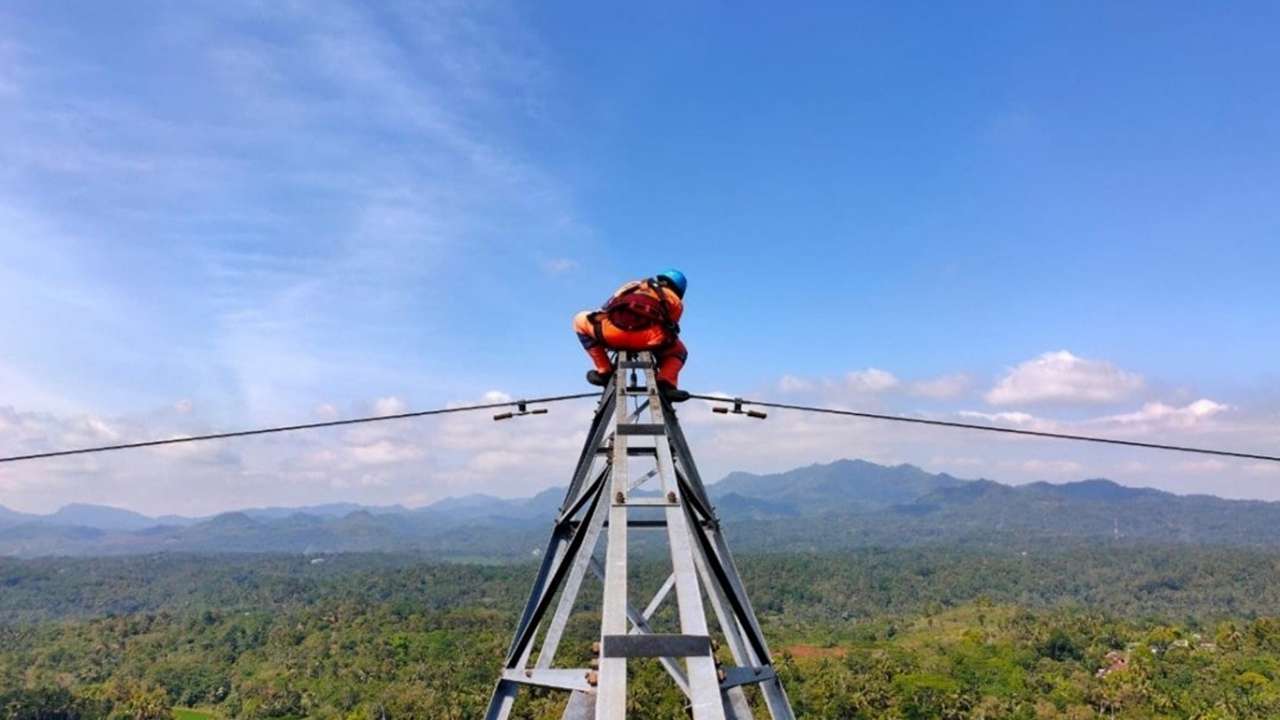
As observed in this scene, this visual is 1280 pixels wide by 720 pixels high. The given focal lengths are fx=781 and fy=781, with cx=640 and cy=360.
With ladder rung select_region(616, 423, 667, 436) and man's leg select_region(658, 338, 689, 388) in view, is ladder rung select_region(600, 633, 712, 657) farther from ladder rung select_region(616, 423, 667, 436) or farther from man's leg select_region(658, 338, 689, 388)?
man's leg select_region(658, 338, 689, 388)

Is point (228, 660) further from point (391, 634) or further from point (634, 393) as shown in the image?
point (634, 393)

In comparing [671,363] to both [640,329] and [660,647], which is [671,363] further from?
[660,647]

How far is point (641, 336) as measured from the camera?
644cm

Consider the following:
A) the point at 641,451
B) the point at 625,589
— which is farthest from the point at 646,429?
the point at 625,589

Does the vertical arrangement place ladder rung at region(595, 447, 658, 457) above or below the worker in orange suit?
below

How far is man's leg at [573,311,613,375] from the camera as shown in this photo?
6688mm

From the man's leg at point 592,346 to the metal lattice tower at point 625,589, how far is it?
246 millimetres

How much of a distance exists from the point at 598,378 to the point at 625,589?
303cm

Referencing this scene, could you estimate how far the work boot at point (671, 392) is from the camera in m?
6.38

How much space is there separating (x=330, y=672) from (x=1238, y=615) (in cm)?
14770

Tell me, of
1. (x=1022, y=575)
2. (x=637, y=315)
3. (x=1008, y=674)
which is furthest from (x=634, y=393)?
(x=1022, y=575)

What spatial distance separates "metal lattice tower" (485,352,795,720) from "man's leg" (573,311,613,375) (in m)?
0.25

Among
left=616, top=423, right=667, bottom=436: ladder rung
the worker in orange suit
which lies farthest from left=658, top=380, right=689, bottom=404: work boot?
left=616, top=423, right=667, bottom=436: ladder rung

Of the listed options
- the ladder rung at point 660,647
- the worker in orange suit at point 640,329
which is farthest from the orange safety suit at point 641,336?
the ladder rung at point 660,647
